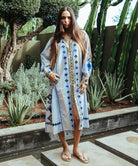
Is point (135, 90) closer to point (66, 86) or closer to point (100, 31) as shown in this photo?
point (100, 31)

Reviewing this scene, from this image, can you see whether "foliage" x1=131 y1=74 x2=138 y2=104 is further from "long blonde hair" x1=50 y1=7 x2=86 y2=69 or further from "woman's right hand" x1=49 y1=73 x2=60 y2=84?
"woman's right hand" x1=49 y1=73 x2=60 y2=84

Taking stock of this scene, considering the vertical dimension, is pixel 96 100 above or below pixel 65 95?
below

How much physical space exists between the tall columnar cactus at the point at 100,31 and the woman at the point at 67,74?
3.67m

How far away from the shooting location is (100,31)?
6.18m

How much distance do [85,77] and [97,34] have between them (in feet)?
13.7

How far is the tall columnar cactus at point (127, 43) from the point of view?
5426 mm

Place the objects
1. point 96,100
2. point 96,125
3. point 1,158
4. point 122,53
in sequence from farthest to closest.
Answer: point 122,53 → point 96,100 → point 96,125 → point 1,158

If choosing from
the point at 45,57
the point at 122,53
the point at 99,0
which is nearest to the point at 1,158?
the point at 45,57

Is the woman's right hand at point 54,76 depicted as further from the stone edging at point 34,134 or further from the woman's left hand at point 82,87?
the stone edging at point 34,134

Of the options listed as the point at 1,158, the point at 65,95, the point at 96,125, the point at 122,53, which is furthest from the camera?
the point at 122,53

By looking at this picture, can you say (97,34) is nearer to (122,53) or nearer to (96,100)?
(122,53)

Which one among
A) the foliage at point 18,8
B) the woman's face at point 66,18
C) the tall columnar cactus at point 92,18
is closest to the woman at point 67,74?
the woman's face at point 66,18

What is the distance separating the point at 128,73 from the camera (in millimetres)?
5820

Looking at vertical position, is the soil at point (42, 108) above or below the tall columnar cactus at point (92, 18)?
below
